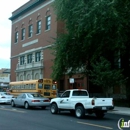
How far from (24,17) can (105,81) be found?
32.8 metres

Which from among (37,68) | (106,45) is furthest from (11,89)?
(106,45)

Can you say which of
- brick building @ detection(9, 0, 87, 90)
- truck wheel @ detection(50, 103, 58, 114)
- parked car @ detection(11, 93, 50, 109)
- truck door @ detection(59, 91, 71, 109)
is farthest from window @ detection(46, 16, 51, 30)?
truck door @ detection(59, 91, 71, 109)

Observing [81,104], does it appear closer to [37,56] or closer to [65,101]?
[65,101]

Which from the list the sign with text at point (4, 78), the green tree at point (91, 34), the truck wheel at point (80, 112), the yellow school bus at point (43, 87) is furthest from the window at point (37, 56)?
the truck wheel at point (80, 112)

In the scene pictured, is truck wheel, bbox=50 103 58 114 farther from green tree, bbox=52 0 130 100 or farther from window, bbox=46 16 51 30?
window, bbox=46 16 51 30

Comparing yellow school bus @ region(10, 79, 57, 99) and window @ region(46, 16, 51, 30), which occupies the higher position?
window @ region(46, 16, 51, 30)

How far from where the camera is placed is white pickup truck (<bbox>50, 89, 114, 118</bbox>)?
15.6 m

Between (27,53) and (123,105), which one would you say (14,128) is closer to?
(123,105)

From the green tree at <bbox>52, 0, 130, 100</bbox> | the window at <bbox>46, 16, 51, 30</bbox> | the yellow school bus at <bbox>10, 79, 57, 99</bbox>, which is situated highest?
the window at <bbox>46, 16, 51, 30</bbox>

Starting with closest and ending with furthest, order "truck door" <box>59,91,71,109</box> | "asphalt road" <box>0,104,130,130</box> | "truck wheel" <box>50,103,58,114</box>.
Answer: "asphalt road" <box>0,104,130,130</box> → "truck door" <box>59,91,71,109</box> → "truck wheel" <box>50,103,58,114</box>

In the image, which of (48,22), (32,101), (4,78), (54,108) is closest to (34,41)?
(48,22)

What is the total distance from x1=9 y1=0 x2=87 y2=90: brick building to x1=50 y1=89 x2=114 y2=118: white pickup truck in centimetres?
2076

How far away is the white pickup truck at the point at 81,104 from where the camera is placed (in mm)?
15602

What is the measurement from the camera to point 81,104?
1611 cm
